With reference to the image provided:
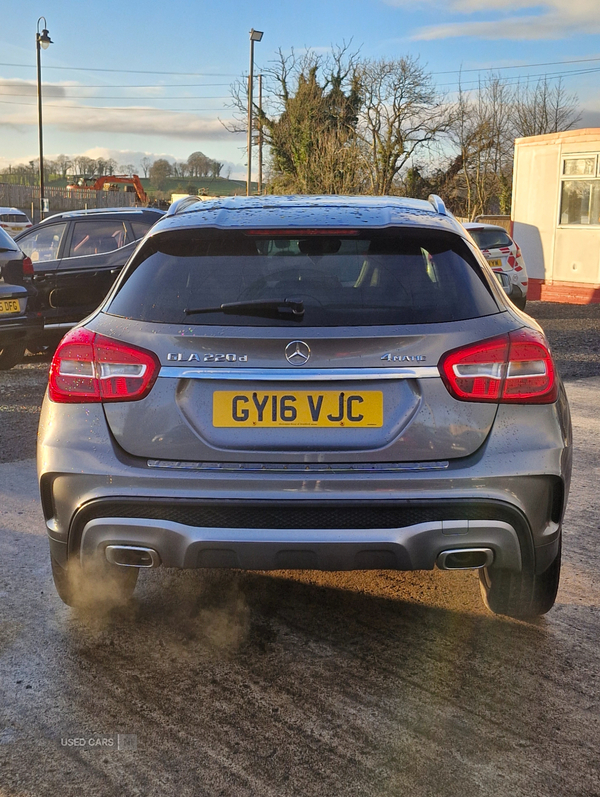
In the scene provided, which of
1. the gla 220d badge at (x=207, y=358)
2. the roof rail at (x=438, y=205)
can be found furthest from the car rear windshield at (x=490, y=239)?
the gla 220d badge at (x=207, y=358)

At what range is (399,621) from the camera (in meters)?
3.58

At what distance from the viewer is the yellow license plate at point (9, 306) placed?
9.61 meters

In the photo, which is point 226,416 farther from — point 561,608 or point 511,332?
point 561,608

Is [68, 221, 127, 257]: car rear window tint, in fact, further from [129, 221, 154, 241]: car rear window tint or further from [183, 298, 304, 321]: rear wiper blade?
[183, 298, 304, 321]: rear wiper blade

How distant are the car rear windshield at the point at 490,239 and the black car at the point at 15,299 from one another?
9.42 metres

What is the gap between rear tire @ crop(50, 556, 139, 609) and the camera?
11.1ft

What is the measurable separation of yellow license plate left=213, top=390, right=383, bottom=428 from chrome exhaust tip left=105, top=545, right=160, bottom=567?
1.79 feet

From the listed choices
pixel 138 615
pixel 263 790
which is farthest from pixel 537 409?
pixel 138 615

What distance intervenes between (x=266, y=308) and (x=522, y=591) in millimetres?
1451

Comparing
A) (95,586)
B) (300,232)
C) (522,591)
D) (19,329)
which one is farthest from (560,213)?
(95,586)

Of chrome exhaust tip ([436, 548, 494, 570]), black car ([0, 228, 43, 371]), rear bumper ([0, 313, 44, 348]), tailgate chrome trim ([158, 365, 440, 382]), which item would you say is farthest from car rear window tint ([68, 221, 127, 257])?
chrome exhaust tip ([436, 548, 494, 570])

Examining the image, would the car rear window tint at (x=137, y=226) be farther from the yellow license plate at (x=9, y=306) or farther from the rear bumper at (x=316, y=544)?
the rear bumper at (x=316, y=544)

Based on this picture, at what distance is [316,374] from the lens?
2805 mm

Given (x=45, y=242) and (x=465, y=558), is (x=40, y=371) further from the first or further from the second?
(x=465, y=558)
